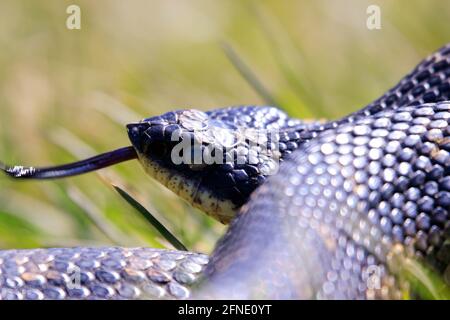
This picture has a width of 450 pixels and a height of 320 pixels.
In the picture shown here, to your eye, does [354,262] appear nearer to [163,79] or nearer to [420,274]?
[420,274]

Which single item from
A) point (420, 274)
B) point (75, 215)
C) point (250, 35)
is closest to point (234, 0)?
point (250, 35)

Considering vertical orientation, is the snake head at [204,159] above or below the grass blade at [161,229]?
above

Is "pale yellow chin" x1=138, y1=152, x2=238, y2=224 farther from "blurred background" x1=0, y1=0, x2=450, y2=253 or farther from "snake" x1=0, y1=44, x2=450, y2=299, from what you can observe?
"blurred background" x1=0, y1=0, x2=450, y2=253

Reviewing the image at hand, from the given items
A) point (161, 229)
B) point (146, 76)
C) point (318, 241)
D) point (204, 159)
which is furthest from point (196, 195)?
Answer: point (146, 76)

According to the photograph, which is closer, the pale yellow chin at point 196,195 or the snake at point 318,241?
the snake at point 318,241

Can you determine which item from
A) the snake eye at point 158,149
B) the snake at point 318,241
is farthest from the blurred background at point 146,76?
the snake at point 318,241

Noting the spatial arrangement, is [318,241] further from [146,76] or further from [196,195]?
[146,76]

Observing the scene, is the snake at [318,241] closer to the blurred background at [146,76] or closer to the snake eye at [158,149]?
the snake eye at [158,149]
